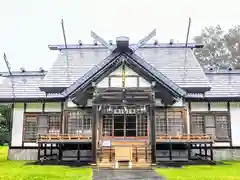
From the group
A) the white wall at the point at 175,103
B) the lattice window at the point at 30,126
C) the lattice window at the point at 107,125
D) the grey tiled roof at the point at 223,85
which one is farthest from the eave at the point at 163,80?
the lattice window at the point at 30,126

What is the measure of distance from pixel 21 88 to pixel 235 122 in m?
14.0

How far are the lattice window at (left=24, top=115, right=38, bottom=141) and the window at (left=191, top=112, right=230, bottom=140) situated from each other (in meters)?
9.83

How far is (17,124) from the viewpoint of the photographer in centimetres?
1878

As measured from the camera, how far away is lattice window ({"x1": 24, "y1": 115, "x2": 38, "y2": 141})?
18.7m

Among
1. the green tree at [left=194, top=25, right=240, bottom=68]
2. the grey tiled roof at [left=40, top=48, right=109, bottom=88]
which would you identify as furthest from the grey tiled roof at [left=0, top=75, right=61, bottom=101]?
the green tree at [left=194, top=25, right=240, bottom=68]

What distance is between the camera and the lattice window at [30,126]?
1869cm

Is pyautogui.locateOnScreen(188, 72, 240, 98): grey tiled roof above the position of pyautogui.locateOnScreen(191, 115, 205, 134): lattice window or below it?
above

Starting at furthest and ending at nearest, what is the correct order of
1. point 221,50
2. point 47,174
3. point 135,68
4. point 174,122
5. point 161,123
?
point 221,50 < point 161,123 < point 174,122 < point 135,68 < point 47,174

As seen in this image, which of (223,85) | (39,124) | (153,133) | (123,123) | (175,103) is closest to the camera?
(153,133)

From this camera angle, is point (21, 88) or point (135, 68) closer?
point (135, 68)

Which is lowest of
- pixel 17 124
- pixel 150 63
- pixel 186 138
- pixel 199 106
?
pixel 186 138

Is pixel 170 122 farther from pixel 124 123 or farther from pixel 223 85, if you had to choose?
pixel 223 85

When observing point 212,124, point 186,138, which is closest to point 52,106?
point 186,138

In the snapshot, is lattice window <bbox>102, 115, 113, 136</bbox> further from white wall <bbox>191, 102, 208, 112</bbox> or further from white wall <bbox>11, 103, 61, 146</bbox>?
white wall <bbox>191, 102, 208, 112</bbox>
